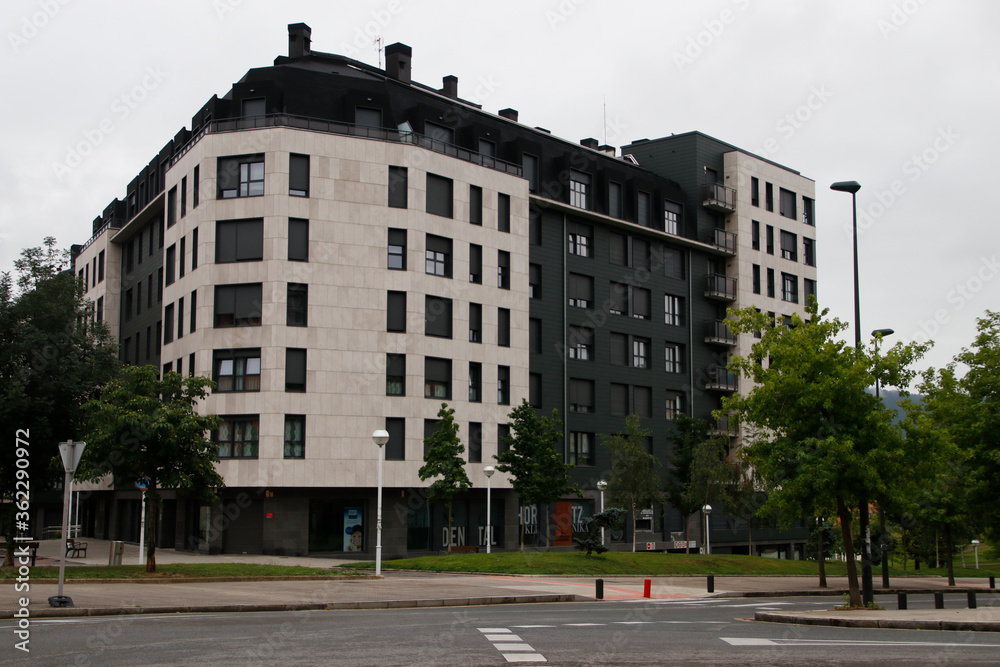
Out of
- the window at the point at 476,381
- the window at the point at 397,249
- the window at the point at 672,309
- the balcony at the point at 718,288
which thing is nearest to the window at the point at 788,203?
the balcony at the point at 718,288

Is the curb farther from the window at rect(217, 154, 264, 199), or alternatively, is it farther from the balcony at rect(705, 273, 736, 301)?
the balcony at rect(705, 273, 736, 301)

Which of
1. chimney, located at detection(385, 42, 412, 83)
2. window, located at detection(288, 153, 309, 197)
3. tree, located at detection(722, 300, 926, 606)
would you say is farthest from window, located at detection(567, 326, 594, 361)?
tree, located at detection(722, 300, 926, 606)

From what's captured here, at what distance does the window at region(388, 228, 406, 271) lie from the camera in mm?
46625

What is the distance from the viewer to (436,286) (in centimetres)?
4791

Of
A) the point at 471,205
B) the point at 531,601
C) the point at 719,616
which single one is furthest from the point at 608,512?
the point at 471,205

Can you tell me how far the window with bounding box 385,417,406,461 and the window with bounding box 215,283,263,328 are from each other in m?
7.69

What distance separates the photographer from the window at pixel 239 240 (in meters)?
44.5

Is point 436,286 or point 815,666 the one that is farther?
point 436,286

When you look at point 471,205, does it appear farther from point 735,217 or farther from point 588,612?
point 588,612

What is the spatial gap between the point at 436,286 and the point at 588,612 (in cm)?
2913

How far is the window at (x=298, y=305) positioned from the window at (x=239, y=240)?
2.12m

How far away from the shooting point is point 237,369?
44.0 m

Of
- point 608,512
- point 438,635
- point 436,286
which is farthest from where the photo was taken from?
point 436,286

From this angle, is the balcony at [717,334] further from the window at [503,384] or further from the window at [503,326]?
the window at [503,384]
